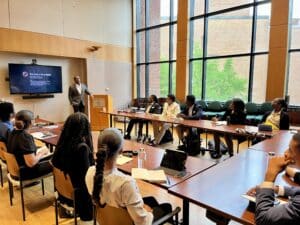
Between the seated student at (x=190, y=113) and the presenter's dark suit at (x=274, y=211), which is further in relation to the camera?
the seated student at (x=190, y=113)

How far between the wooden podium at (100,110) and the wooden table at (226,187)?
4.86 meters

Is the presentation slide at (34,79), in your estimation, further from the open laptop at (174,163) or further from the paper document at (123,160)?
the open laptop at (174,163)

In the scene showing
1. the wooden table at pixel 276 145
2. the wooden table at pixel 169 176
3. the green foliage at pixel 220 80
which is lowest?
the wooden table at pixel 169 176

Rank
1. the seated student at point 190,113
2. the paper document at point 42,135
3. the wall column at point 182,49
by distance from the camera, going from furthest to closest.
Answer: the wall column at point 182,49, the seated student at point 190,113, the paper document at point 42,135

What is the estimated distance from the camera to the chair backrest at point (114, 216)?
4.10ft

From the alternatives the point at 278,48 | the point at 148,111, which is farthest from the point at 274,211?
the point at 278,48

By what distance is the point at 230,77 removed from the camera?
6766 millimetres

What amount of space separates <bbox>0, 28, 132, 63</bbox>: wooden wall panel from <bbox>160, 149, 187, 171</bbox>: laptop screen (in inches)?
234

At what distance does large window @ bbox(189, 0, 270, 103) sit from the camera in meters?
6.10

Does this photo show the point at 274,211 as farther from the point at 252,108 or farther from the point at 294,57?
the point at 294,57

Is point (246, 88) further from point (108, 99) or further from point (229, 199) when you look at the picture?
point (229, 199)

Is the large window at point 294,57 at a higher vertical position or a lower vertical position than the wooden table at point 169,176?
higher

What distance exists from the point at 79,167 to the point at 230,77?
5941 millimetres

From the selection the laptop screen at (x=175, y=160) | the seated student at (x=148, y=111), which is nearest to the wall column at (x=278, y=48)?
the seated student at (x=148, y=111)
